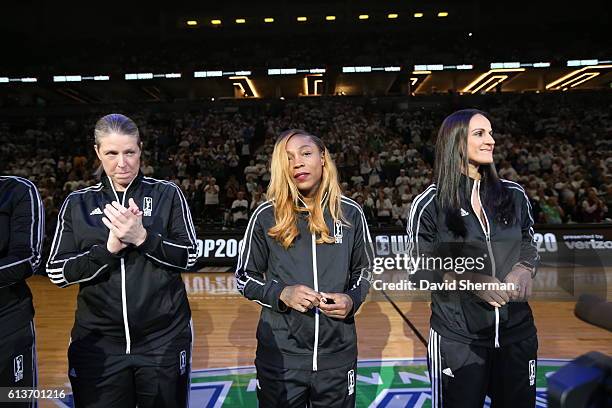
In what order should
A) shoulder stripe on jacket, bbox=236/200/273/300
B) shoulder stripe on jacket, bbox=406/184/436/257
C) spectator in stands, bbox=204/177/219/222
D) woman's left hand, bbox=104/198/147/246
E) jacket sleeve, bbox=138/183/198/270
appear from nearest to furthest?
woman's left hand, bbox=104/198/147/246 → jacket sleeve, bbox=138/183/198/270 → shoulder stripe on jacket, bbox=236/200/273/300 → shoulder stripe on jacket, bbox=406/184/436/257 → spectator in stands, bbox=204/177/219/222

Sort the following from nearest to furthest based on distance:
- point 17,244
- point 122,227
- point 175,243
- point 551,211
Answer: point 122,227, point 17,244, point 175,243, point 551,211

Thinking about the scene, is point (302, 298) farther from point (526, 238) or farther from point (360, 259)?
point (526, 238)

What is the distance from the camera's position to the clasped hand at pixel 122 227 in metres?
1.75

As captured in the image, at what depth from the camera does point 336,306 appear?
1782mm

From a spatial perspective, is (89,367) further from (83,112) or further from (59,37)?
(59,37)

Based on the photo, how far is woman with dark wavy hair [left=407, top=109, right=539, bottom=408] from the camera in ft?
6.34

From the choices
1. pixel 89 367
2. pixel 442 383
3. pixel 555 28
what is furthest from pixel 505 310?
pixel 555 28

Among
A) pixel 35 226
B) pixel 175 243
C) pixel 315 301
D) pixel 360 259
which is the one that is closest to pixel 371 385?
pixel 360 259

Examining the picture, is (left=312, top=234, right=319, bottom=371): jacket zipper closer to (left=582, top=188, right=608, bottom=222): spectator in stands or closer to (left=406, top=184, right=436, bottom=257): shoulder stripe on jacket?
(left=406, top=184, right=436, bottom=257): shoulder stripe on jacket

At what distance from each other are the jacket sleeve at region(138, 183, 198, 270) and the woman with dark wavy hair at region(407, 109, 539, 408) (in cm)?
94

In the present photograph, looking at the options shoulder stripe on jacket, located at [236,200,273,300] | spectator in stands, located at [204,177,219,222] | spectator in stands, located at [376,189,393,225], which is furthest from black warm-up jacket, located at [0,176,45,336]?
spectator in stands, located at [204,177,219,222]

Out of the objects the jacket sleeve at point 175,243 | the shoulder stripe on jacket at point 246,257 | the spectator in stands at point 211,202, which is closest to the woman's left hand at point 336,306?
the shoulder stripe on jacket at point 246,257

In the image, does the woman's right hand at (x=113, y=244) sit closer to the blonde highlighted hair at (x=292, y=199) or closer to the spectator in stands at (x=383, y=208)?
the blonde highlighted hair at (x=292, y=199)

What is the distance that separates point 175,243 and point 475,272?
1202 millimetres
